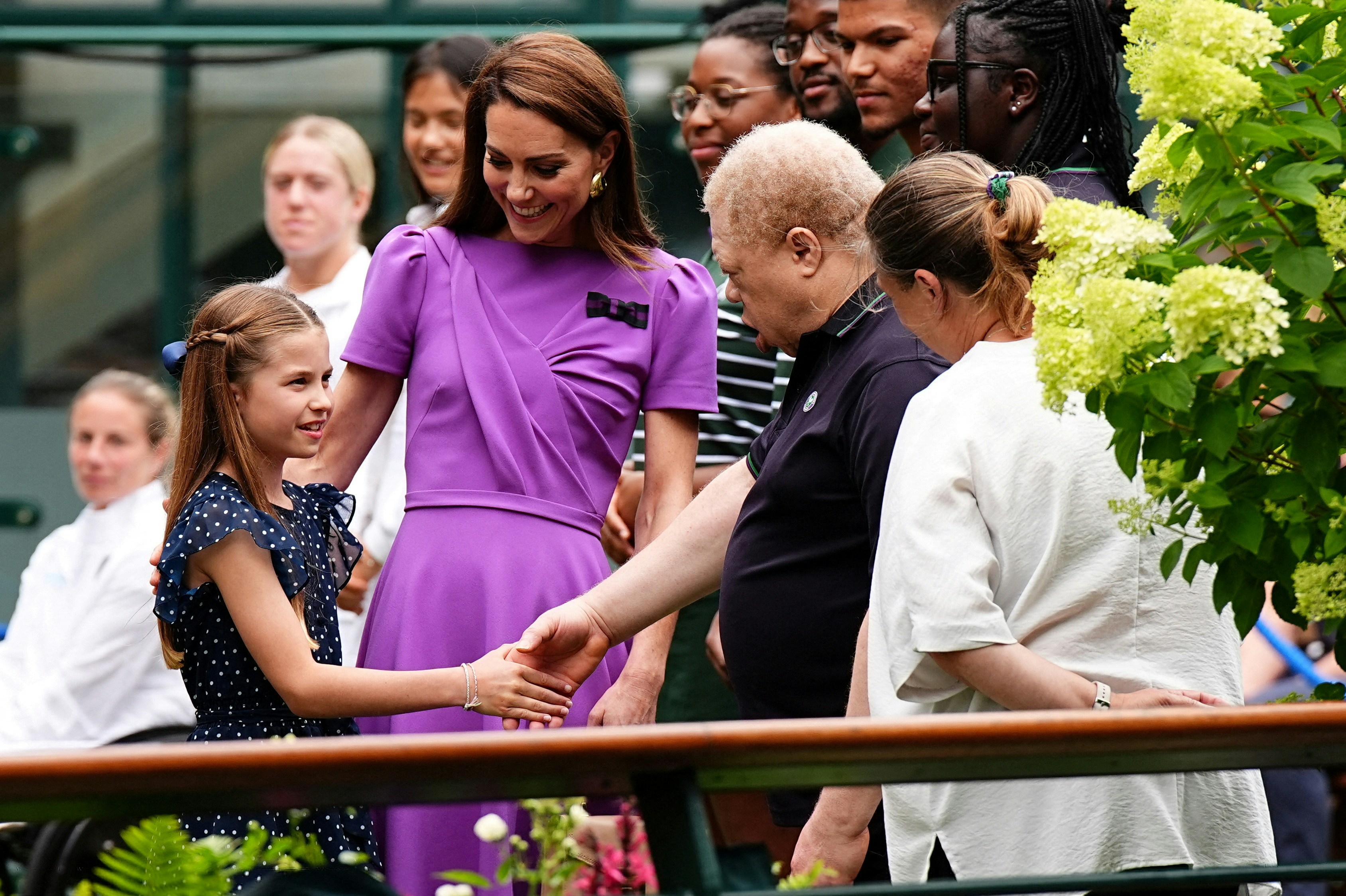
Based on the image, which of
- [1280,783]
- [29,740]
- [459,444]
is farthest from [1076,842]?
[29,740]

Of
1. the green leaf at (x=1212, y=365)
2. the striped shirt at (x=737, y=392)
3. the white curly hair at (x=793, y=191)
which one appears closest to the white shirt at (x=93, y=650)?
the striped shirt at (x=737, y=392)

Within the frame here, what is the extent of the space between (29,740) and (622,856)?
325 cm

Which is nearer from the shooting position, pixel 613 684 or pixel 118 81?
pixel 613 684

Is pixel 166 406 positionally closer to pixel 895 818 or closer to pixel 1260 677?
pixel 895 818

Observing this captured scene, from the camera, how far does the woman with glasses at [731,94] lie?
4758 mm

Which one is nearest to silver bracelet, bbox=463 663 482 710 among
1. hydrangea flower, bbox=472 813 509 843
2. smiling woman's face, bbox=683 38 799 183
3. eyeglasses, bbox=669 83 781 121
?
hydrangea flower, bbox=472 813 509 843

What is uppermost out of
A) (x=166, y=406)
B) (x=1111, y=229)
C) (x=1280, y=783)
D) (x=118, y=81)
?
(x=118, y=81)

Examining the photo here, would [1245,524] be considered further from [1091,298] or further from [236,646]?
[236,646]

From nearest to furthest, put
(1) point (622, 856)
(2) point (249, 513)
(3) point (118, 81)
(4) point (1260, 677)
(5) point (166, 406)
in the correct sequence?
A: (1) point (622, 856)
(2) point (249, 513)
(5) point (166, 406)
(4) point (1260, 677)
(3) point (118, 81)

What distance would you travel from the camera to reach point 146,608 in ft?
16.2

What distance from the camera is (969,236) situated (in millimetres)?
2645

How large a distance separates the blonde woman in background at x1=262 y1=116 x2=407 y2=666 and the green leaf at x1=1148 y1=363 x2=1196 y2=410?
8.17 feet

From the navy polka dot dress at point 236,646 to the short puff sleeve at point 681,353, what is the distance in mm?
755

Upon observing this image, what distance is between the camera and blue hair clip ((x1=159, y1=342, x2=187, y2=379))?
3.24 meters
